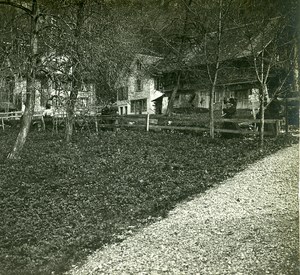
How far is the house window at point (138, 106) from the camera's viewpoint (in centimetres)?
4481

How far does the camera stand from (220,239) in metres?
7.57

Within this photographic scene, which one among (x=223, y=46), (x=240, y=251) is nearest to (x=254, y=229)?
(x=240, y=251)

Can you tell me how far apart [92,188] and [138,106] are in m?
34.9

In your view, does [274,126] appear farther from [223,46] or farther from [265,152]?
[223,46]

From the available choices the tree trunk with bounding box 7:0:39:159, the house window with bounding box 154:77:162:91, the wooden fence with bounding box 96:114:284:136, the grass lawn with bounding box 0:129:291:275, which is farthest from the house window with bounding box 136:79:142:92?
the tree trunk with bounding box 7:0:39:159

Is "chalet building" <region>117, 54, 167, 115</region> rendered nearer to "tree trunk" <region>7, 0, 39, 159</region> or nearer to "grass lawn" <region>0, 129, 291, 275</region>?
"grass lawn" <region>0, 129, 291, 275</region>

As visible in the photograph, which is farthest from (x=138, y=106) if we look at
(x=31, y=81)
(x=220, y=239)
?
(x=220, y=239)

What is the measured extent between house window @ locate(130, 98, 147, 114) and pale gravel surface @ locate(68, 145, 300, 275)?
1355 inches

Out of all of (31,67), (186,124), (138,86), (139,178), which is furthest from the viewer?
(138,86)

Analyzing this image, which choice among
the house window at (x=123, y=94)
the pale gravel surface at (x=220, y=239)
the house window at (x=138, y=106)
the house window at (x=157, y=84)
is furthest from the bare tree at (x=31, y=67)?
the house window at (x=123, y=94)

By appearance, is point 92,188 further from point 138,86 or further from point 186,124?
point 138,86

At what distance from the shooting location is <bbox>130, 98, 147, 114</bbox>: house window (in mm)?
44812

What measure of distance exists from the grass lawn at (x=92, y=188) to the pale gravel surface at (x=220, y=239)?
1.87 ft

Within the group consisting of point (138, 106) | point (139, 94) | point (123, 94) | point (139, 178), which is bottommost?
point (139, 178)
